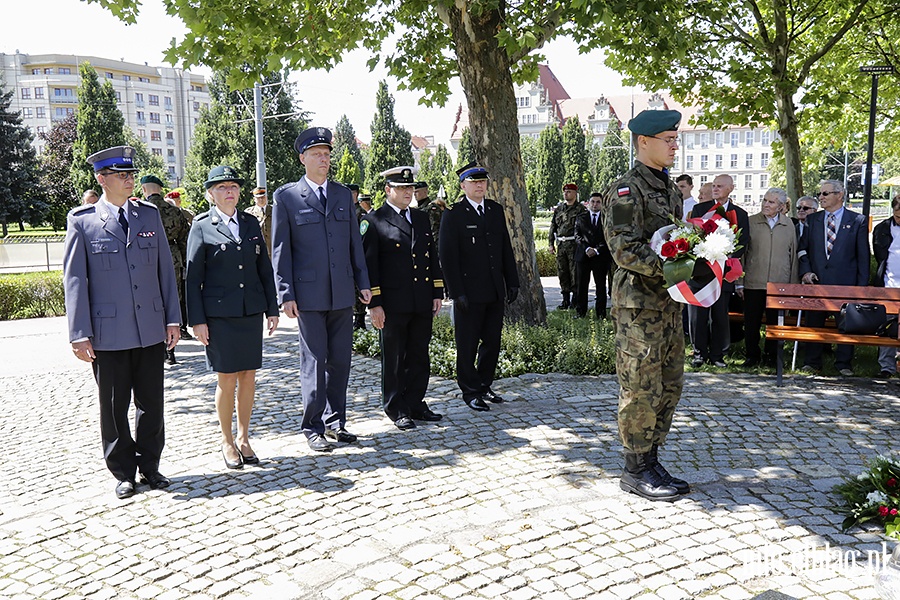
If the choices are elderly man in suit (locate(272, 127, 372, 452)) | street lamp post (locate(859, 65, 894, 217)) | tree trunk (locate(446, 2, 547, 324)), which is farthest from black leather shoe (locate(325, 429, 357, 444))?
street lamp post (locate(859, 65, 894, 217))

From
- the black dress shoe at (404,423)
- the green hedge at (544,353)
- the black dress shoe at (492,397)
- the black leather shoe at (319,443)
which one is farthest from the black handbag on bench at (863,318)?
the black leather shoe at (319,443)

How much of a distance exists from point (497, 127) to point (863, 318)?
15.9 ft

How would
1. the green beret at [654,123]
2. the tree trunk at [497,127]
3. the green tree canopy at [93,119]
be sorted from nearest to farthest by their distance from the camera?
the green beret at [654,123] → the tree trunk at [497,127] → the green tree canopy at [93,119]

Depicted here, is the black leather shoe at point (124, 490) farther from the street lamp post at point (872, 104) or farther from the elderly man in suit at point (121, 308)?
the street lamp post at point (872, 104)

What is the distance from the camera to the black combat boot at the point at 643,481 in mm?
5051

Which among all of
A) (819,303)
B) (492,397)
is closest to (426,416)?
(492,397)

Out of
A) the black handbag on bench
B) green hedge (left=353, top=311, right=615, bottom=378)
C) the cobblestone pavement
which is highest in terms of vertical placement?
the black handbag on bench

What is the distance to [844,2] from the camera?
15383mm

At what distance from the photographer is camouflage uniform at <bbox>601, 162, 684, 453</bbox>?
16.5 ft

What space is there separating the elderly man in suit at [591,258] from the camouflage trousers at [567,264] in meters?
0.64

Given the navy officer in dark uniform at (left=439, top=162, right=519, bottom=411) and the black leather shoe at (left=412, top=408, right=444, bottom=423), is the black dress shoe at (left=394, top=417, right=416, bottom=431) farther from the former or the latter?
the navy officer in dark uniform at (left=439, top=162, right=519, bottom=411)

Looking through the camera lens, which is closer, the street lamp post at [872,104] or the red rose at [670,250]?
the red rose at [670,250]

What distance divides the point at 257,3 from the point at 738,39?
9.44 m

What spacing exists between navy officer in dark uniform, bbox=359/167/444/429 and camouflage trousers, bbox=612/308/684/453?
2088 mm
